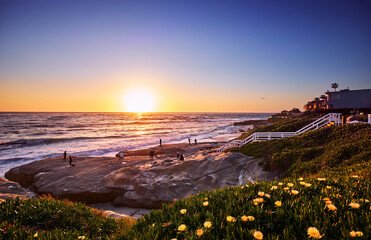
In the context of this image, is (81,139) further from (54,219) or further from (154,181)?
(54,219)

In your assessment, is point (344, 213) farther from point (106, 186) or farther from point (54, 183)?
point (54, 183)

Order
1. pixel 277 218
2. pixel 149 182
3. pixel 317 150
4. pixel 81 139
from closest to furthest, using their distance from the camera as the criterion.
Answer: pixel 277 218 → pixel 317 150 → pixel 149 182 → pixel 81 139

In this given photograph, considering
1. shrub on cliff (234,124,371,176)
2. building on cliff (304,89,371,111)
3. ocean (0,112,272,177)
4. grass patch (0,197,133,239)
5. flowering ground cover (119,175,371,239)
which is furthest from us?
building on cliff (304,89,371,111)

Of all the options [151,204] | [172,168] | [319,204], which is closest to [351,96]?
[172,168]

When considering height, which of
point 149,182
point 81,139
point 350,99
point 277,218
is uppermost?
point 350,99

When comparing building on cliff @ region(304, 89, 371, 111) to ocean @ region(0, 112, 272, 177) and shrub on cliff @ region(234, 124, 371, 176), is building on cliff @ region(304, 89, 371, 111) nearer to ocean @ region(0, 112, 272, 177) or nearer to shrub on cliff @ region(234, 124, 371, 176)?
ocean @ region(0, 112, 272, 177)

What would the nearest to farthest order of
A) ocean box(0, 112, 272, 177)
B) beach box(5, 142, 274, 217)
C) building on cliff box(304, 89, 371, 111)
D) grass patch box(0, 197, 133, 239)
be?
1. grass patch box(0, 197, 133, 239)
2. beach box(5, 142, 274, 217)
3. ocean box(0, 112, 272, 177)
4. building on cliff box(304, 89, 371, 111)

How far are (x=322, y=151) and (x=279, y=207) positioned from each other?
41.2 feet

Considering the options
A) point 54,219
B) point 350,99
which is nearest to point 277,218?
point 54,219

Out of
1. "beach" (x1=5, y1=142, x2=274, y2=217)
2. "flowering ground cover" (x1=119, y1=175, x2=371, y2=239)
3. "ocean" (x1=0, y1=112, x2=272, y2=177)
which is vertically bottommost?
"ocean" (x1=0, y1=112, x2=272, y2=177)

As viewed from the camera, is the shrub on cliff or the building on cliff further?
the building on cliff

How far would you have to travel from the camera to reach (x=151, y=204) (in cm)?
1274

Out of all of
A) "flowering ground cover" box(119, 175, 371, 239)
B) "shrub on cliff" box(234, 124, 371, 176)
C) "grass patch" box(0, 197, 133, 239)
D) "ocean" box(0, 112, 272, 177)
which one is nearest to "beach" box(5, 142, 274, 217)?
"shrub on cliff" box(234, 124, 371, 176)

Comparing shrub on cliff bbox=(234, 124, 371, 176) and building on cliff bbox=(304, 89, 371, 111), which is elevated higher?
building on cliff bbox=(304, 89, 371, 111)
